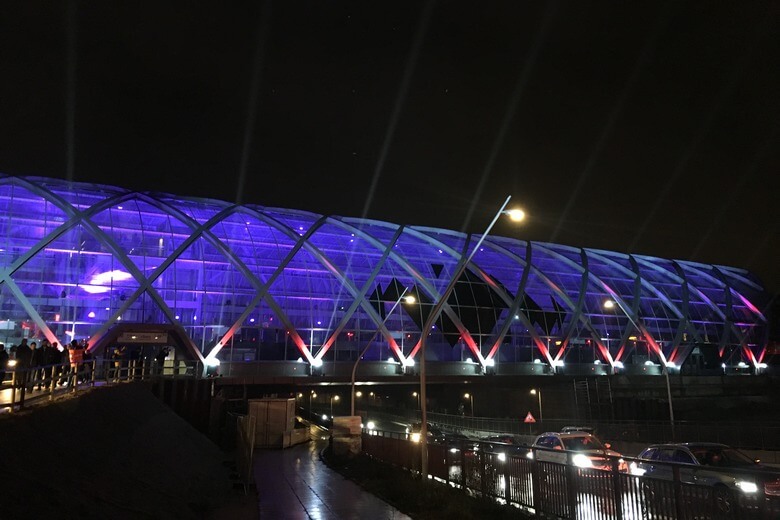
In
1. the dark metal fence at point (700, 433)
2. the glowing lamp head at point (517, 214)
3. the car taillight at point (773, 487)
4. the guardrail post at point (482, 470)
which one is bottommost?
the dark metal fence at point (700, 433)

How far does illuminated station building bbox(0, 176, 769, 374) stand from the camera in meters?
42.9

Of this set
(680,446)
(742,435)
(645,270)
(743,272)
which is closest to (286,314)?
(742,435)

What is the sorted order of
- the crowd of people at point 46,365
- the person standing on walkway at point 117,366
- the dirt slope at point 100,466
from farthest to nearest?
the person standing on walkway at point 117,366 < the crowd of people at point 46,365 < the dirt slope at point 100,466

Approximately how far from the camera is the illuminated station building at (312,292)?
42.9 metres

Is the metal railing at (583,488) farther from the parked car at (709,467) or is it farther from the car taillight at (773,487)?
the car taillight at (773,487)

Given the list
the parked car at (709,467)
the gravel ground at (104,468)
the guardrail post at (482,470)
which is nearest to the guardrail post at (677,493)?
the parked car at (709,467)

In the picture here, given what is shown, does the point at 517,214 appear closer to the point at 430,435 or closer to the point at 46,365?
the point at 430,435

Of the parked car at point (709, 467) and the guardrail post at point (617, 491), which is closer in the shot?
the parked car at point (709, 467)

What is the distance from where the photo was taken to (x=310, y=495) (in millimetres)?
15266

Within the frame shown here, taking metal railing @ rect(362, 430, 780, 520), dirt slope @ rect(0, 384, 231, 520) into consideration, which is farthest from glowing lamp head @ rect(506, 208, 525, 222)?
dirt slope @ rect(0, 384, 231, 520)

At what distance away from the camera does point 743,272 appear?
294 feet

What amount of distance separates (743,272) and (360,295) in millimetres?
69968

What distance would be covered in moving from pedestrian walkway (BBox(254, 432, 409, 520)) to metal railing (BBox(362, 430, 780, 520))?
8.24 ft

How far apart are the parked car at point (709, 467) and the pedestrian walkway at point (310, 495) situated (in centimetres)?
613
